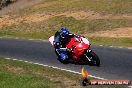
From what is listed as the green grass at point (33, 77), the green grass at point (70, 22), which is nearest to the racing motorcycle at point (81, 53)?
the green grass at point (33, 77)

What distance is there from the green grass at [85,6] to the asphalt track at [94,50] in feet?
64.3

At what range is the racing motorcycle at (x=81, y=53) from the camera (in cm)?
1830

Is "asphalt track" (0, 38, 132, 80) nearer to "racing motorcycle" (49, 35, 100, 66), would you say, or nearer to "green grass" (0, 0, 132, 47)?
"racing motorcycle" (49, 35, 100, 66)

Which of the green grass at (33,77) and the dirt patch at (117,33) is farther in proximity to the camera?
the dirt patch at (117,33)

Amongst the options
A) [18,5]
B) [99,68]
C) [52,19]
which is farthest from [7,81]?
[18,5]

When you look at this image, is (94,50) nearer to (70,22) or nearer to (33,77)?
(33,77)

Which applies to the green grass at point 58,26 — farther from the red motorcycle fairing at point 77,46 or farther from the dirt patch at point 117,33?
the red motorcycle fairing at point 77,46

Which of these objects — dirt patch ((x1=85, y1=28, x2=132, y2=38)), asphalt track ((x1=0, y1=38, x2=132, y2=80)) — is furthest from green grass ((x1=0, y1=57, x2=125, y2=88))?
dirt patch ((x1=85, y1=28, x2=132, y2=38))

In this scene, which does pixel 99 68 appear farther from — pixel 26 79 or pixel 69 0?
pixel 69 0

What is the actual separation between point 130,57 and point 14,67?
6.19 meters

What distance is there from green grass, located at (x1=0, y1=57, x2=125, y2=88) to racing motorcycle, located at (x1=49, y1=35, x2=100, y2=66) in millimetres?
1960

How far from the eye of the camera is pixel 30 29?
1646 inches

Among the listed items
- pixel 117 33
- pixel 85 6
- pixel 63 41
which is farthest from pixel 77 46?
pixel 85 6

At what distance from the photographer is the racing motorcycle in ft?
60.0
